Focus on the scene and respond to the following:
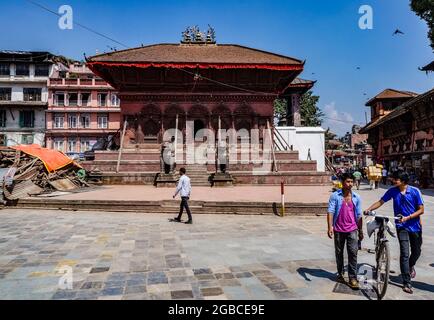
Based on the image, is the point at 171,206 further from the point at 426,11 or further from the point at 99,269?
the point at 426,11

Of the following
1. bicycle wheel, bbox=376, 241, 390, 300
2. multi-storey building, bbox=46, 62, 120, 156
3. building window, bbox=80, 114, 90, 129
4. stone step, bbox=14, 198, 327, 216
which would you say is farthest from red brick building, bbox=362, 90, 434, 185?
building window, bbox=80, 114, 90, 129

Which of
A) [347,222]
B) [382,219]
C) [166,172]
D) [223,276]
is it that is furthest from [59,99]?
[382,219]

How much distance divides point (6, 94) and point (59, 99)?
24.6ft

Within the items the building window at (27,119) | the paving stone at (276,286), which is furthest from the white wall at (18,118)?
the paving stone at (276,286)

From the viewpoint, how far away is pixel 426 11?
17078 millimetres

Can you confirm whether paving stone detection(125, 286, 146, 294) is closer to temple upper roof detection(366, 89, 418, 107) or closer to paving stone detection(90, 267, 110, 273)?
paving stone detection(90, 267, 110, 273)

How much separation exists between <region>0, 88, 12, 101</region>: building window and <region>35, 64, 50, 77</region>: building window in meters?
4.29

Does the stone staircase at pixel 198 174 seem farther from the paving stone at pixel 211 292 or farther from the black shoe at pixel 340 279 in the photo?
the paving stone at pixel 211 292

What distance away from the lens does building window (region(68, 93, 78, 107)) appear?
45.2 metres
